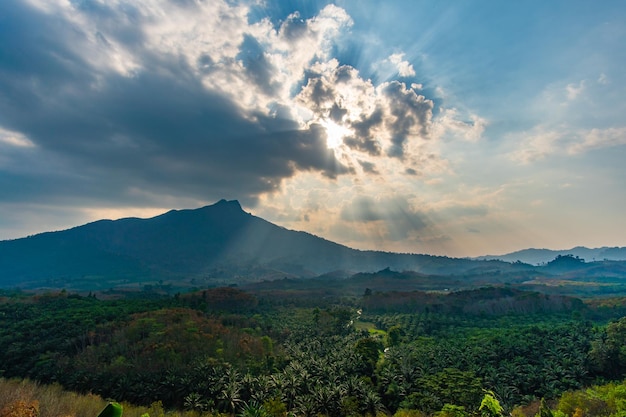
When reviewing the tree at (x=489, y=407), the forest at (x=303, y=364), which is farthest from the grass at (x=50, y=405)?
the tree at (x=489, y=407)

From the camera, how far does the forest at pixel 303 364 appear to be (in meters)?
59.5

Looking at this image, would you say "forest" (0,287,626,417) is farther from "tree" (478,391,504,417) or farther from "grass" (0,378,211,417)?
"tree" (478,391,504,417)

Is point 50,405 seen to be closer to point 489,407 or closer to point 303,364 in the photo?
point 303,364

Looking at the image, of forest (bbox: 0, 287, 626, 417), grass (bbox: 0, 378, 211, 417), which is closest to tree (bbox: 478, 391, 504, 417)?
forest (bbox: 0, 287, 626, 417)

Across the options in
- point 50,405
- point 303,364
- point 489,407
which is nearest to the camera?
point 489,407

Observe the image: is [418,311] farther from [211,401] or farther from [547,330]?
[211,401]

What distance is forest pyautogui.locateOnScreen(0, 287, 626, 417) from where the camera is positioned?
59500 millimetres

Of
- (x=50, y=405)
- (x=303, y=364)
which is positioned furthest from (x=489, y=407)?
(x=303, y=364)

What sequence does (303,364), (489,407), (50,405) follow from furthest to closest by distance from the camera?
(303,364)
(50,405)
(489,407)

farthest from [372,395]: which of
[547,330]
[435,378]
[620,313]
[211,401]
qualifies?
[620,313]

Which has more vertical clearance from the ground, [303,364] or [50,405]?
[50,405]

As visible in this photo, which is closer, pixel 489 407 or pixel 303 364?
pixel 489 407

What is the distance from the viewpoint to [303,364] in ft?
251

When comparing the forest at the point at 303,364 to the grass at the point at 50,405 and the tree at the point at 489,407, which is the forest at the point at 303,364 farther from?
the tree at the point at 489,407
